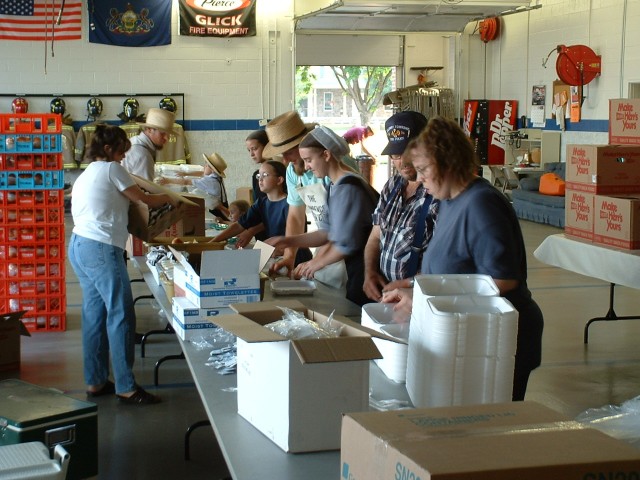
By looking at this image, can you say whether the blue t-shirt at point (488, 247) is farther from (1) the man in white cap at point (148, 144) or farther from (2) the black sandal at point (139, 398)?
(1) the man in white cap at point (148, 144)

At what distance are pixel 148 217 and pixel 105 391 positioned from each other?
1.04 meters

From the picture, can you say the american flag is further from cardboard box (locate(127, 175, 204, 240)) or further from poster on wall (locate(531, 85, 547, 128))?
cardboard box (locate(127, 175, 204, 240))

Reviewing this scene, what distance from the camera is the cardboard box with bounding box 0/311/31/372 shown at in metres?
5.47

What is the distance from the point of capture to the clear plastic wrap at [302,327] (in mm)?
2254

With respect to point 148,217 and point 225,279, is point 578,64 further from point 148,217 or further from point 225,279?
point 225,279

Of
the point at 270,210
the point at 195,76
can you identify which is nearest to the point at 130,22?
the point at 195,76

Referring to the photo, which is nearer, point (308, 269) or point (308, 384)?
point (308, 384)

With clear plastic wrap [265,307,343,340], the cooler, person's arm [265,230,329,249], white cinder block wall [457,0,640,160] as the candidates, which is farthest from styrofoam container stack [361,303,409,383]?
white cinder block wall [457,0,640,160]

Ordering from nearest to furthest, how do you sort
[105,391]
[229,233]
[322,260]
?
[322,260] → [105,391] → [229,233]

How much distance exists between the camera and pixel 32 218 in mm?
6414

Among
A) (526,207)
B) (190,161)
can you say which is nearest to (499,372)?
(526,207)

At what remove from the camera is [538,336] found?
9.43ft

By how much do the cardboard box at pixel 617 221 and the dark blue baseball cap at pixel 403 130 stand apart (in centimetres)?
235

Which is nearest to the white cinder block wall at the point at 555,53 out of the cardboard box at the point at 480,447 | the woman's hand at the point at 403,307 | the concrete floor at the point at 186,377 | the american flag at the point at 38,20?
the concrete floor at the point at 186,377
